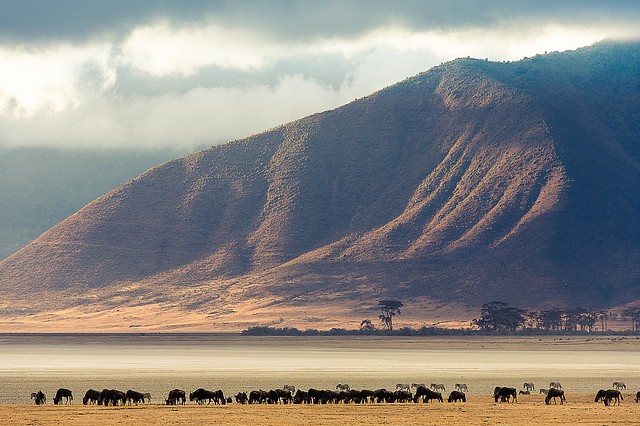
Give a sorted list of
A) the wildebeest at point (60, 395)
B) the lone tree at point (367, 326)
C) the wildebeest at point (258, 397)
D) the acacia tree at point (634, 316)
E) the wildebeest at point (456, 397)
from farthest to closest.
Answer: the acacia tree at point (634, 316) < the lone tree at point (367, 326) < the wildebeest at point (258, 397) < the wildebeest at point (456, 397) < the wildebeest at point (60, 395)

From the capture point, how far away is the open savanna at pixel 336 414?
151ft

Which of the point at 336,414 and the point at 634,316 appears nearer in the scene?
the point at 336,414

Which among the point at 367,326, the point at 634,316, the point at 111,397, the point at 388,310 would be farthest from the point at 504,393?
the point at 388,310

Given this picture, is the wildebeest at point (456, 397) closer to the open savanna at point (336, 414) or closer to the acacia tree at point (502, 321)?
the open savanna at point (336, 414)

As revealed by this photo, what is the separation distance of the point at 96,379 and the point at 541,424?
3758 cm

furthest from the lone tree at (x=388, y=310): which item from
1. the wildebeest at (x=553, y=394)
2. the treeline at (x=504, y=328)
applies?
the wildebeest at (x=553, y=394)

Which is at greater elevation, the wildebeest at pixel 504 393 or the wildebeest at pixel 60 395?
the wildebeest at pixel 504 393

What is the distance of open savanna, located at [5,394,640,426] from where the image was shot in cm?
4603

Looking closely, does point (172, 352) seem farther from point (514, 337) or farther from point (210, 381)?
point (514, 337)

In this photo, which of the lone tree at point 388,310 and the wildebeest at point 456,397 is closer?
the wildebeest at point 456,397

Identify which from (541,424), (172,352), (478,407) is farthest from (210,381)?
(172,352)

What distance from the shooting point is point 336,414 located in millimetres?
49562

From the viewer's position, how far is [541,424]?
44.9 m

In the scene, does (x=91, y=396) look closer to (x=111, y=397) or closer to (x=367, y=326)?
(x=111, y=397)
